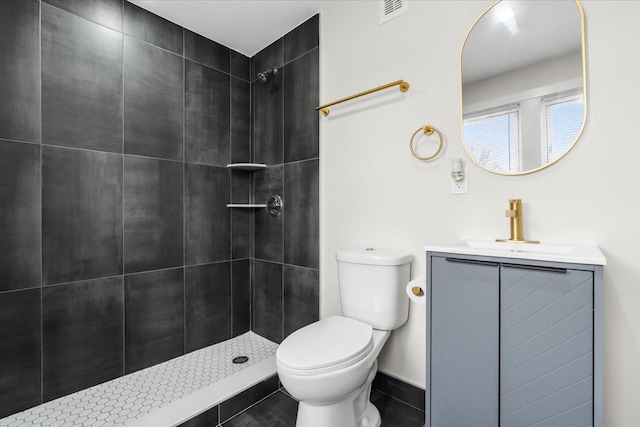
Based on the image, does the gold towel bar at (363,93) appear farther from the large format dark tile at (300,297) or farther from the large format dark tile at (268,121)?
the large format dark tile at (300,297)

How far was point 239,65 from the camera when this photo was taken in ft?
8.10

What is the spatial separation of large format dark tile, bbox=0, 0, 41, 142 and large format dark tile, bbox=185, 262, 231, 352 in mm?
1184

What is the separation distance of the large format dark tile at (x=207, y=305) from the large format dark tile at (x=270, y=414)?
2.41ft

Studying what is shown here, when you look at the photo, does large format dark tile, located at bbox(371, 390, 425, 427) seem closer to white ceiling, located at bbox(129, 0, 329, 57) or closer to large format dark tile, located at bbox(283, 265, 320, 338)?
large format dark tile, located at bbox(283, 265, 320, 338)

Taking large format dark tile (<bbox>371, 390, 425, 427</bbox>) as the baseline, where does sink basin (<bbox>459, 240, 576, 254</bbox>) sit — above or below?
above

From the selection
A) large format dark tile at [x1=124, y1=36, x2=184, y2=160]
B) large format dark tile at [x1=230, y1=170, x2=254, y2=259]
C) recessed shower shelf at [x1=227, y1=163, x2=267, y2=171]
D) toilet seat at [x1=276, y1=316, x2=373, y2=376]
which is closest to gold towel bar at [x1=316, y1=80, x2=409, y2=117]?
recessed shower shelf at [x1=227, y1=163, x2=267, y2=171]

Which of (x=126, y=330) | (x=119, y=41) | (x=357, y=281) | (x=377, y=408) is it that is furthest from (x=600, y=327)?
(x=119, y=41)

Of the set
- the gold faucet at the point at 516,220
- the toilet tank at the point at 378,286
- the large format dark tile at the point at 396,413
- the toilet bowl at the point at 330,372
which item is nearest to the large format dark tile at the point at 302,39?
the toilet tank at the point at 378,286

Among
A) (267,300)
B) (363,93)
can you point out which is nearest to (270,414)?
(267,300)

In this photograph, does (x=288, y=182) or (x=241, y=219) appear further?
(x=241, y=219)

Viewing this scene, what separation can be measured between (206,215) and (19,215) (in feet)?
3.21

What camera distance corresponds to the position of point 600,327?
0.85m

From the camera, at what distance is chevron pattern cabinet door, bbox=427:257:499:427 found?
1.02 meters

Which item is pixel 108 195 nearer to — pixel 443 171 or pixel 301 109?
pixel 301 109
